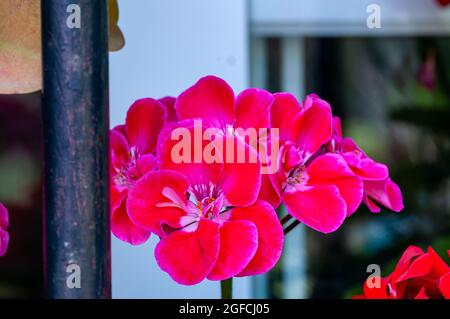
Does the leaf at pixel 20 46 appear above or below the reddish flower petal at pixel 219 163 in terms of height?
above

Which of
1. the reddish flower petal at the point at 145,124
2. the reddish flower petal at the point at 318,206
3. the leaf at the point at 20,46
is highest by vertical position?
the leaf at the point at 20,46

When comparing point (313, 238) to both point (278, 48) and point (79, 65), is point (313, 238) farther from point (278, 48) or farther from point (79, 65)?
point (79, 65)

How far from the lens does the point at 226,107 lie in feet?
1.53

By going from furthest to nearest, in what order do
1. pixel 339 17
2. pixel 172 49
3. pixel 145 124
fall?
pixel 339 17, pixel 172 49, pixel 145 124

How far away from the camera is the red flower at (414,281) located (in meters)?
0.46

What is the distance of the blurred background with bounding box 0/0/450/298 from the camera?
55.6 inches

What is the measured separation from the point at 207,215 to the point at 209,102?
0.22 ft

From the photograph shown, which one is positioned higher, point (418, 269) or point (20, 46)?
point (20, 46)

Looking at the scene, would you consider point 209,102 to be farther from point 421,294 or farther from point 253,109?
point 421,294

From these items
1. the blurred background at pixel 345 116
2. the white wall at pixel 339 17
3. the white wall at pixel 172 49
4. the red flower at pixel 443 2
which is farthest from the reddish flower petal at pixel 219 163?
the red flower at pixel 443 2

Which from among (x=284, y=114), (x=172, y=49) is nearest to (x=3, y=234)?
(x=284, y=114)

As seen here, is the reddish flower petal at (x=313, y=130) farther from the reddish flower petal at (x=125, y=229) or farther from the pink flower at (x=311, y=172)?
the reddish flower petal at (x=125, y=229)

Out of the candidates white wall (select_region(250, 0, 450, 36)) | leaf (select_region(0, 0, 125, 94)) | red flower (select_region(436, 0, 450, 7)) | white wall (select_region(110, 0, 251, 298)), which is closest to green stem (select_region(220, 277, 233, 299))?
leaf (select_region(0, 0, 125, 94))
